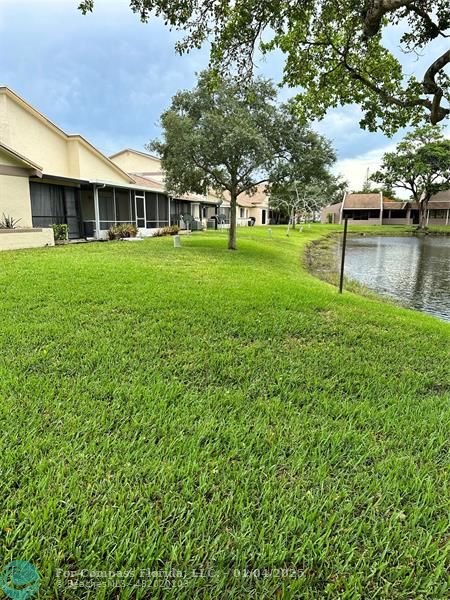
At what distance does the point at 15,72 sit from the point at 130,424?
78.7 ft

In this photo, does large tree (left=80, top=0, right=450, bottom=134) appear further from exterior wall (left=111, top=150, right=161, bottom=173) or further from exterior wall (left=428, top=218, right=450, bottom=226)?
exterior wall (left=428, top=218, right=450, bottom=226)

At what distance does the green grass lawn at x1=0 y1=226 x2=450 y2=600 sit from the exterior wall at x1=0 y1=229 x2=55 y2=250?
922 cm

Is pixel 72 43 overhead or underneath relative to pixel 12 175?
overhead

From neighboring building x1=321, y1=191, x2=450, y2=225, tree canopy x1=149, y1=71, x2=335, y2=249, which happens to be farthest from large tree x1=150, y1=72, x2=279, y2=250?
neighboring building x1=321, y1=191, x2=450, y2=225

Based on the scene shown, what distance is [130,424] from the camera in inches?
119

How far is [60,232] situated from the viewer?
645 inches

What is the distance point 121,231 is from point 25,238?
624cm

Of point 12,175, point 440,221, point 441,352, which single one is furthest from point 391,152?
point 441,352

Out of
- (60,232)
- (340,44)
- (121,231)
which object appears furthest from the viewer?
(121,231)

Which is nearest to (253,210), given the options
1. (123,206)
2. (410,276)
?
(123,206)

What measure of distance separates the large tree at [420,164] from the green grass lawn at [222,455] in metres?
47.9

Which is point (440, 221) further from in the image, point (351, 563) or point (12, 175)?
point (351, 563)

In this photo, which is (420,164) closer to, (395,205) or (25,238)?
(395,205)

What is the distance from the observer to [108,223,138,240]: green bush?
19531mm
